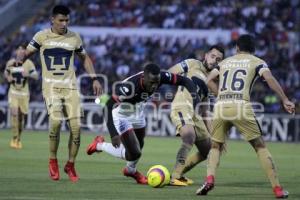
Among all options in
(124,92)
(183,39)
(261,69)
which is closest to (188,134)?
(124,92)

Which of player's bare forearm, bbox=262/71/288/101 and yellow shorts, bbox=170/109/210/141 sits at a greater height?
player's bare forearm, bbox=262/71/288/101

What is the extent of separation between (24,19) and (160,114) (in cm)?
1410

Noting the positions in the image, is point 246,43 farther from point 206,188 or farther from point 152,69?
point 206,188

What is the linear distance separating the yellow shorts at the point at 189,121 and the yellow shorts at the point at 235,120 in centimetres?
186

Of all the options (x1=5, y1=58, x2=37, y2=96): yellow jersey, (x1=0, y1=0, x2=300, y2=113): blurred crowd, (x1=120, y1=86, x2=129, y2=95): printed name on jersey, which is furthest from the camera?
(x1=0, y1=0, x2=300, y2=113): blurred crowd

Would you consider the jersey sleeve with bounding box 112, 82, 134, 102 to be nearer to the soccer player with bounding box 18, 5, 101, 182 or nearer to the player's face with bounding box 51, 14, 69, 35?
the soccer player with bounding box 18, 5, 101, 182

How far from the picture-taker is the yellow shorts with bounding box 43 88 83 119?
14.4 m

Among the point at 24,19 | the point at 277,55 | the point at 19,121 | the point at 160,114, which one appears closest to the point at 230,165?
the point at 19,121

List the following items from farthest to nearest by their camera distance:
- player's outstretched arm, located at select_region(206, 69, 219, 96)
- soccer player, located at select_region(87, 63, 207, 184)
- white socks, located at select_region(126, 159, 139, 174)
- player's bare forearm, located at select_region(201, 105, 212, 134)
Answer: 1. player's bare forearm, located at select_region(201, 105, 212, 134)
2. white socks, located at select_region(126, 159, 139, 174)
3. soccer player, located at select_region(87, 63, 207, 184)
4. player's outstretched arm, located at select_region(206, 69, 219, 96)

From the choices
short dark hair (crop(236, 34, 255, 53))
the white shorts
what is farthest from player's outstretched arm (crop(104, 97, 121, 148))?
short dark hair (crop(236, 34, 255, 53))

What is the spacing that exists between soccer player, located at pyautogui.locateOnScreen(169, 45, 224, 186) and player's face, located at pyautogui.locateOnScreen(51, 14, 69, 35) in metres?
1.93

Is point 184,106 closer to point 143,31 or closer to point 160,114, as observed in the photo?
point 160,114

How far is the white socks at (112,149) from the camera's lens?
14.7 meters

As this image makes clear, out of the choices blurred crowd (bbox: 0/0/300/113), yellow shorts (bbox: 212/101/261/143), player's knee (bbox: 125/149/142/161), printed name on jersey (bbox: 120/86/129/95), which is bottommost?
player's knee (bbox: 125/149/142/161)
